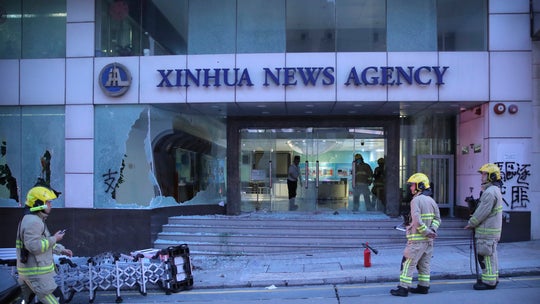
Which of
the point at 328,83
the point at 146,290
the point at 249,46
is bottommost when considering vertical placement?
the point at 146,290

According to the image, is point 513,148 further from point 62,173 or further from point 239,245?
point 62,173

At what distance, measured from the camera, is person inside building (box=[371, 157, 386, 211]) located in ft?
46.9

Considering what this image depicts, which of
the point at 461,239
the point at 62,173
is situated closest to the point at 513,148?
the point at 461,239

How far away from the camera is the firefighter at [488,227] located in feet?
24.5

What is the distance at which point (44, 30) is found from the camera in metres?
12.6

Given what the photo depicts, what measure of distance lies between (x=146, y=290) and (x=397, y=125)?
28.8ft

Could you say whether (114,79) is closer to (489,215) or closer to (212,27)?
(212,27)

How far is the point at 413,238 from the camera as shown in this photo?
7.28 m

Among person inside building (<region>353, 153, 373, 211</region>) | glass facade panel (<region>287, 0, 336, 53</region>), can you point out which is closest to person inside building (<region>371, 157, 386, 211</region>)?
person inside building (<region>353, 153, 373, 211</region>)

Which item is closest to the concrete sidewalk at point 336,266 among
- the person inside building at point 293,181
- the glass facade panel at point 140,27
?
the person inside building at point 293,181

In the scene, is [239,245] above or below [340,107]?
below

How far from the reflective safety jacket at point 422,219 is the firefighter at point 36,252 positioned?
5067mm

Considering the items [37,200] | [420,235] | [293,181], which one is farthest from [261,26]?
[37,200]

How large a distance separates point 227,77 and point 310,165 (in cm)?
424
